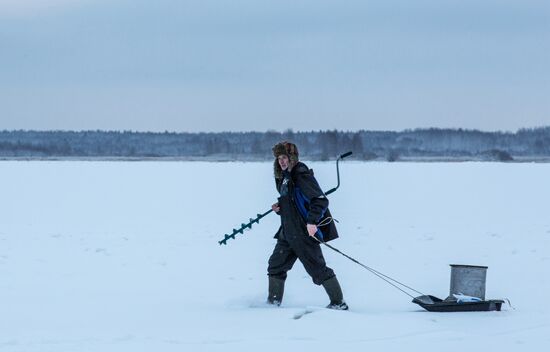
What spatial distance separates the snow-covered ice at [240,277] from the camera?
5.79 meters

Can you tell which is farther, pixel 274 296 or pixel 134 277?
pixel 134 277

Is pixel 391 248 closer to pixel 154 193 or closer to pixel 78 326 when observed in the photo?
pixel 78 326

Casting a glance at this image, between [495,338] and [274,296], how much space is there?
6.59ft

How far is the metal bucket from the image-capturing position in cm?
677

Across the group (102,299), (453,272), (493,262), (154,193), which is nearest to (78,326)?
(102,299)

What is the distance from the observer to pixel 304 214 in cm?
662

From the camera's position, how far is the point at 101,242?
39.7 ft

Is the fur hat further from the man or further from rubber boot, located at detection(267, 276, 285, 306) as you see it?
rubber boot, located at detection(267, 276, 285, 306)

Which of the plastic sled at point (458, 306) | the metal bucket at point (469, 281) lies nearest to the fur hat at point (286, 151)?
the plastic sled at point (458, 306)

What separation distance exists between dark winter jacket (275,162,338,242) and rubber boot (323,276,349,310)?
365 mm

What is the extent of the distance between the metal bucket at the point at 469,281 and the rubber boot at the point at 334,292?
36.3 inches

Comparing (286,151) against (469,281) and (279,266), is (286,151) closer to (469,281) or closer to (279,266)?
(279,266)

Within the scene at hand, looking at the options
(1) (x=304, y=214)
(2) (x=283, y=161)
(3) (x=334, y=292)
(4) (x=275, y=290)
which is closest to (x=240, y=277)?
(4) (x=275, y=290)

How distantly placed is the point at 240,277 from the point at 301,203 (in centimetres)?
282
